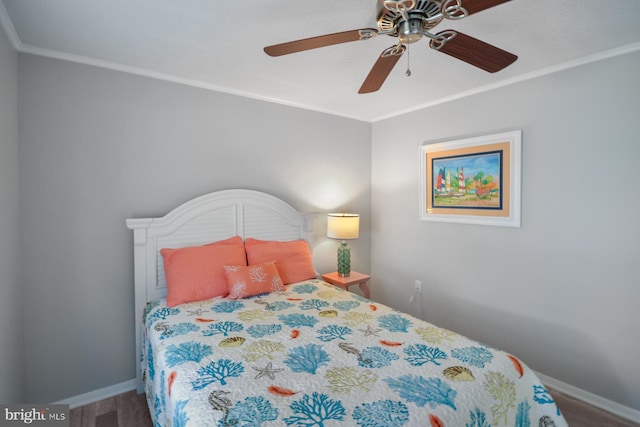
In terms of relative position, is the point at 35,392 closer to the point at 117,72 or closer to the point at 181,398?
the point at 181,398

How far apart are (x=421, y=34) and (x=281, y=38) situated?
3.16 ft

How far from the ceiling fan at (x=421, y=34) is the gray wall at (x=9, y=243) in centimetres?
155

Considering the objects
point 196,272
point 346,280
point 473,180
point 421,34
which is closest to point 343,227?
point 346,280

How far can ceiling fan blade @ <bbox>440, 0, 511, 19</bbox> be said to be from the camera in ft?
3.75

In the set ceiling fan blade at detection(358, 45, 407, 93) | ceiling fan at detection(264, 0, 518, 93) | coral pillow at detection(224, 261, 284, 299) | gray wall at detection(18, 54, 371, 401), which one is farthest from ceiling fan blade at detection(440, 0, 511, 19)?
gray wall at detection(18, 54, 371, 401)

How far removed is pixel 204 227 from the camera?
260cm

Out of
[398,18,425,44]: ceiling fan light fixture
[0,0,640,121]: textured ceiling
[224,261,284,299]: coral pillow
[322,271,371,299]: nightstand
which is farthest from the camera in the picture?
[322,271,371,299]: nightstand

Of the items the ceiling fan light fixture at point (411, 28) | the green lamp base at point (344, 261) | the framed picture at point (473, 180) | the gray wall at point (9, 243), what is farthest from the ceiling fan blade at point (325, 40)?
the green lamp base at point (344, 261)

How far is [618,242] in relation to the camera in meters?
2.11

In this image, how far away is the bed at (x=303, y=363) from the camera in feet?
3.77

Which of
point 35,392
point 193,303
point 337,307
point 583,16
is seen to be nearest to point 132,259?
point 193,303

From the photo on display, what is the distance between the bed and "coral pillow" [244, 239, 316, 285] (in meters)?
0.20

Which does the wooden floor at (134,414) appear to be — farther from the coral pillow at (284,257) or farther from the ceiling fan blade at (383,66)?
the ceiling fan blade at (383,66)

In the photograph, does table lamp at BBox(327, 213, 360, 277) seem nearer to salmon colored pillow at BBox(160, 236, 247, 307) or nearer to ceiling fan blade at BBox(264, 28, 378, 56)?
salmon colored pillow at BBox(160, 236, 247, 307)
